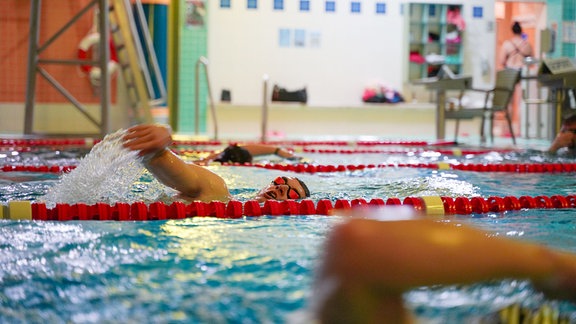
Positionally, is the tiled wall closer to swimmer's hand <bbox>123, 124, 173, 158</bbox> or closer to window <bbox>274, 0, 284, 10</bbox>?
window <bbox>274, 0, 284, 10</bbox>

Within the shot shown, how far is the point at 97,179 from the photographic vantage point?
11.0 feet

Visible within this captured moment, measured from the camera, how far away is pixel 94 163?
3.36 m

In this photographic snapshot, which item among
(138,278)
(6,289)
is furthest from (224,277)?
(6,289)

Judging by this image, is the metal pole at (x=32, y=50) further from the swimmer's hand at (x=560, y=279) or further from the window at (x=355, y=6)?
the swimmer's hand at (x=560, y=279)

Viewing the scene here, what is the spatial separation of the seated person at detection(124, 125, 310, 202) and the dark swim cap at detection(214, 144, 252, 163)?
66.8 inches

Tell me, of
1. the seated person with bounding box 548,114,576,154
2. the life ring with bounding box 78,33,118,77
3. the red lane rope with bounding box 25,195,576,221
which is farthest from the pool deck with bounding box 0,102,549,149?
the red lane rope with bounding box 25,195,576,221

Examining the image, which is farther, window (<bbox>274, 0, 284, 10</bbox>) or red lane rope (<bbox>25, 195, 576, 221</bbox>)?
window (<bbox>274, 0, 284, 10</bbox>)

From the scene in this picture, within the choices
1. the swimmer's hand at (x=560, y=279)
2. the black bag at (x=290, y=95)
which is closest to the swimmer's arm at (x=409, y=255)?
the swimmer's hand at (x=560, y=279)

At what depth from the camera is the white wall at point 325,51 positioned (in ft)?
47.0

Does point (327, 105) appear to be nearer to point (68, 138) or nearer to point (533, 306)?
point (68, 138)

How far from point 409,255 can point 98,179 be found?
8.90 feet

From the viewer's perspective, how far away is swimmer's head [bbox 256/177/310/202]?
3399 millimetres

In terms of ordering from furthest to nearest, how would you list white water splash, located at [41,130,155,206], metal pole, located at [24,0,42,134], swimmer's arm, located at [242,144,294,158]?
metal pole, located at [24,0,42,134]
swimmer's arm, located at [242,144,294,158]
white water splash, located at [41,130,155,206]

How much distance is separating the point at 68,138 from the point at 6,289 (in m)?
7.10
